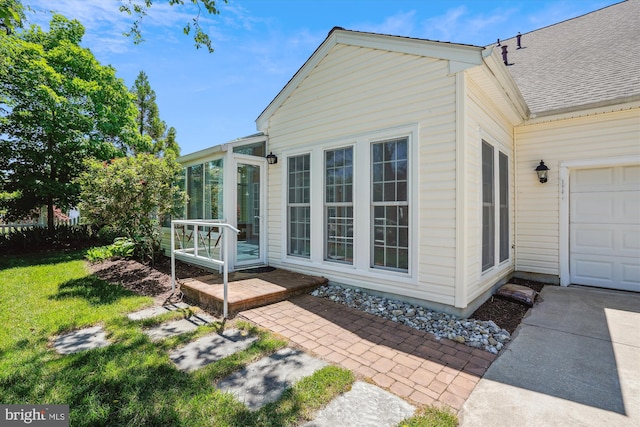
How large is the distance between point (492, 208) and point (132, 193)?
7.17 m

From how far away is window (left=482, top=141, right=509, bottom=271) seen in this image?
4.86 m

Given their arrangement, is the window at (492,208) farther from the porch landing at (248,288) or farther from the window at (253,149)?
the window at (253,149)

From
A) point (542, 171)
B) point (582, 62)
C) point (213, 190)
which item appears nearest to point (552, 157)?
point (542, 171)

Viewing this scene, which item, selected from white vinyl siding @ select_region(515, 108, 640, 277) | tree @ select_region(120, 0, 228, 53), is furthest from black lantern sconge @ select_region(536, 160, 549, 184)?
tree @ select_region(120, 0, 228, 53)

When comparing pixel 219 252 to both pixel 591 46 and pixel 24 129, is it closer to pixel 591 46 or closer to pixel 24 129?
pixel 591 46

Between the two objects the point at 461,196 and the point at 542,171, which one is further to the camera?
the point at 542,171

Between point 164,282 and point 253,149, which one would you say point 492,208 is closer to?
point 253,149

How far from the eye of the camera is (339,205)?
5305 millimetres

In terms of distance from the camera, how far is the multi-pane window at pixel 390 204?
178 inches

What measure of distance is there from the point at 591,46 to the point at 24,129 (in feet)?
58.7

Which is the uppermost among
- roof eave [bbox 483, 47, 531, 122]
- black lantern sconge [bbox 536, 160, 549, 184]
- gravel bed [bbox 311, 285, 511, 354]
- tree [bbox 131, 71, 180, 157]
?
tree [bbox 131, 71, 180, 157]

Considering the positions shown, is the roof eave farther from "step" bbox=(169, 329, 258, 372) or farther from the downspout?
"step" bbox=(169, 329, 258, 372)

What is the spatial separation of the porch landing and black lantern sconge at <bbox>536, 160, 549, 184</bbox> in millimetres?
4756

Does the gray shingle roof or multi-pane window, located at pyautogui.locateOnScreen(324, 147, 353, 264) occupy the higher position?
the gray shingle roof
